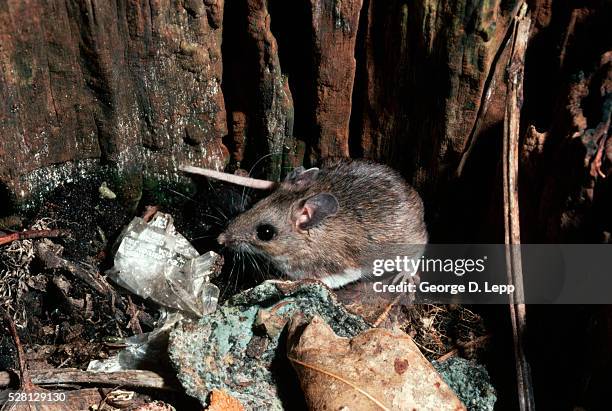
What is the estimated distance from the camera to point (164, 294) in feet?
16.1

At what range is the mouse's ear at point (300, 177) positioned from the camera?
5225 millimetres

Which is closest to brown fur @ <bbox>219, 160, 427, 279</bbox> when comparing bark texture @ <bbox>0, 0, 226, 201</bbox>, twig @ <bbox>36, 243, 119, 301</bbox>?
bark texture @ <bbox>0, 0, 226, 201</bbox>

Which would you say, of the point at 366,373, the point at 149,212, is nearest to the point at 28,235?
the point at 149,212

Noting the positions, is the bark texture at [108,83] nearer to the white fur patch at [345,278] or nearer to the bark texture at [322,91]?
the bark texture at [322,91]

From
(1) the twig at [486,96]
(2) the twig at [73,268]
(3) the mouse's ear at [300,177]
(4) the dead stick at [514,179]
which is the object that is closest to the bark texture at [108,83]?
(2) the twig at [73,268]

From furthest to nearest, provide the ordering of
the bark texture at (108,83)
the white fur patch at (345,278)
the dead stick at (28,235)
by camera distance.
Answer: the white fur patch at (345,278) < the dead stick at (28,235) < the bark texture at (108,83)

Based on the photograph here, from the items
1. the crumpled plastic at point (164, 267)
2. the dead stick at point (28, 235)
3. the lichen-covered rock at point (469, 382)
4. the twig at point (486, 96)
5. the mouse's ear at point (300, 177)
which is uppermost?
the twig at point (486, 96)

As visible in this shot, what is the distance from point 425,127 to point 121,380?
8.39ft

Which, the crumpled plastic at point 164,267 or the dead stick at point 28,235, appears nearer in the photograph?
the dead stick at point 28,235

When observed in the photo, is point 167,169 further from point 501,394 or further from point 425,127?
point 501,394

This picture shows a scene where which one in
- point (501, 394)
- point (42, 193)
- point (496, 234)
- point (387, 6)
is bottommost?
point (501, 394)

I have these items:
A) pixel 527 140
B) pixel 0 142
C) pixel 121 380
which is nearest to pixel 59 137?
pixel 0 142

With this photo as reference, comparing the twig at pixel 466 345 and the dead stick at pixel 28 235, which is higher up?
the dead stick at pixel 28 235

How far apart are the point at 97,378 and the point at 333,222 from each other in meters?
2.06
